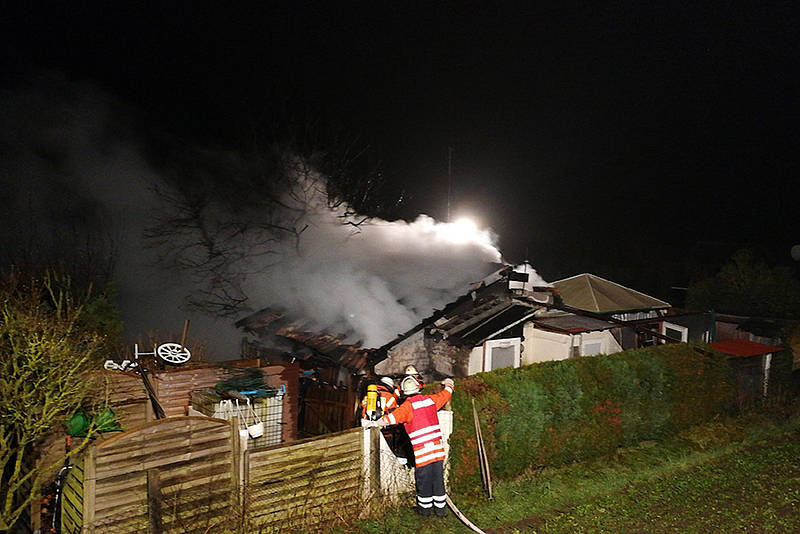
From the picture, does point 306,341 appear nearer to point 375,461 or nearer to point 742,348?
point 375,461

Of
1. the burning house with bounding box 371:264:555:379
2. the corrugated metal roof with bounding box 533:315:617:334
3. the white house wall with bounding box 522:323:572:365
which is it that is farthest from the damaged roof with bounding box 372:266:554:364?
the white house wall with bounding box 522:323:572:365

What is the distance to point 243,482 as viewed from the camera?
6348mm

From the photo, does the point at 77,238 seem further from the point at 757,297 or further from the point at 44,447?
the point at 757,297

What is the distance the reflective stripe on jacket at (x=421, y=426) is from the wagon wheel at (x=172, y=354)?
518 cm

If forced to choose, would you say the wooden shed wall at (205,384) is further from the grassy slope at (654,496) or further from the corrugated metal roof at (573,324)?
the corrugated metal roof at (573,324)

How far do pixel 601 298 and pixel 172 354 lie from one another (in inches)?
609

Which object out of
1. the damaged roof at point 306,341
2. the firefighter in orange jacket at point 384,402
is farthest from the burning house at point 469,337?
the firefighter in orange jacket at point 384,402

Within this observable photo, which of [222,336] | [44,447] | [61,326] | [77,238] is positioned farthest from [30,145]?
[61,326]

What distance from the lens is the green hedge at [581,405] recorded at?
28.8ft

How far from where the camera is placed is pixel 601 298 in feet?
67.1

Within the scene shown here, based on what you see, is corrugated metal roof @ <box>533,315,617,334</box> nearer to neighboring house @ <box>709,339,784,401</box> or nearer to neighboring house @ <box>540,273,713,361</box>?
neighboring house @ <box>540,273,713,361</box>

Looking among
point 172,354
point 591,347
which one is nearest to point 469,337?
point 591,347

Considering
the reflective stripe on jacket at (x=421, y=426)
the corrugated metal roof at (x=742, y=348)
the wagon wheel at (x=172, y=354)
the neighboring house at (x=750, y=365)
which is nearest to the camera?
the reflective stripe on jacket at (x=421, y=426)

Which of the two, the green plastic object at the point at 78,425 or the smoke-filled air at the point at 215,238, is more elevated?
the smoke-filled air at the point at 215,238
